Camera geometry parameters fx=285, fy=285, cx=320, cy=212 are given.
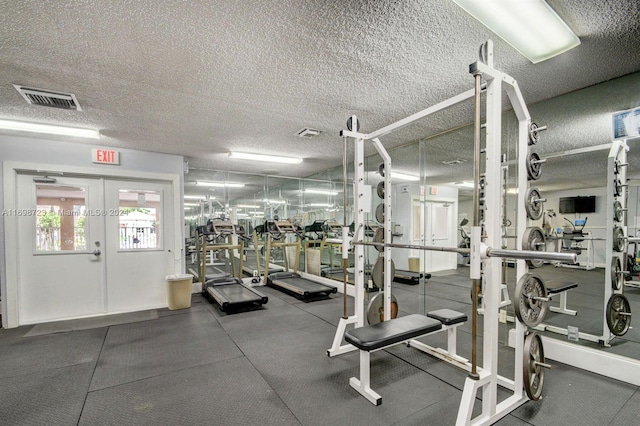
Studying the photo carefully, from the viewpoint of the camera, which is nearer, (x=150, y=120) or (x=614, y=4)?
(x=614, y=4)

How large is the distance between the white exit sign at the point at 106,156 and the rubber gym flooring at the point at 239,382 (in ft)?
8.32

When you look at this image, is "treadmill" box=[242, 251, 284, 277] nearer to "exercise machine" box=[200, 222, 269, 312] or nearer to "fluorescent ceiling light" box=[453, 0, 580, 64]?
"exercise machine" box=[200, 222, 269, 312]

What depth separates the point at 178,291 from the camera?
4859 millimetres

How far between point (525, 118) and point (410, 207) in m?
4.36

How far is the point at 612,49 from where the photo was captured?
7.26 feet

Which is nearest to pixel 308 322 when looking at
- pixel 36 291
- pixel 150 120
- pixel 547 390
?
pixel 547 390

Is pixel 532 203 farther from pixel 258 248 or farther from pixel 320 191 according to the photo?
pixel 258 248

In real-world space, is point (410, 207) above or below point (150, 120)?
below

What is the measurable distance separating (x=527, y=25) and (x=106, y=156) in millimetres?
5624

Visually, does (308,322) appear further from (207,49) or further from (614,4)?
(614,4)

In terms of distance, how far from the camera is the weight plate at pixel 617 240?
2.87 metres

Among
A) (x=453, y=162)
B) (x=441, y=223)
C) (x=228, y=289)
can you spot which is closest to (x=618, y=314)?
(x=453, y=162)

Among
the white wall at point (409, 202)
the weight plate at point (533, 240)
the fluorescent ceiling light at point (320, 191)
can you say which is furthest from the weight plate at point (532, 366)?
the fluorescent ceiling light at point (320, 191)

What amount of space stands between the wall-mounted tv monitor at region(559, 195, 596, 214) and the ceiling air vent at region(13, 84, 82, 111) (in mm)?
6179
